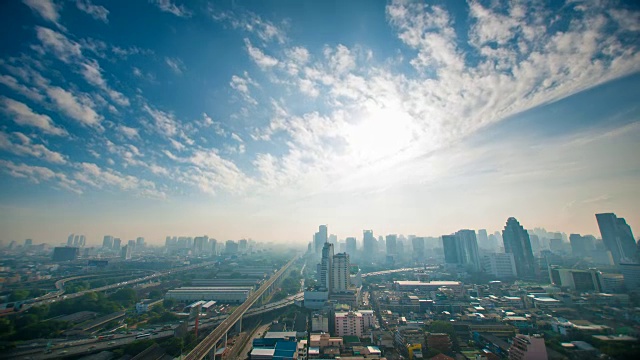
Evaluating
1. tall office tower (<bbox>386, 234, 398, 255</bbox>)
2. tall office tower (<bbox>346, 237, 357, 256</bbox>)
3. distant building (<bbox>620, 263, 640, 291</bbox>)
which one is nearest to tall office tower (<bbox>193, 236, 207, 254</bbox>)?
tall office tower (<bbox>346, 237, 357, 256</bbox>)

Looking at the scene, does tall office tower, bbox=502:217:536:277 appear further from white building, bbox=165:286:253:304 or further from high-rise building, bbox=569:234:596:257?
white building, bbox=165:286:253:304

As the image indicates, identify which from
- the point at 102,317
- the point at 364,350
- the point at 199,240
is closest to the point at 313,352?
the point at 364,350

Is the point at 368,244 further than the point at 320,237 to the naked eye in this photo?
No

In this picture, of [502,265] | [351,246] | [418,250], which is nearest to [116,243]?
[351,246]

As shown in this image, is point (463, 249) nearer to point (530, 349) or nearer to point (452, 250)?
point (452, 250)

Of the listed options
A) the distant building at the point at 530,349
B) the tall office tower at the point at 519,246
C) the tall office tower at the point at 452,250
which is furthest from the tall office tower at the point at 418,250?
the distant building at the point at 530,349

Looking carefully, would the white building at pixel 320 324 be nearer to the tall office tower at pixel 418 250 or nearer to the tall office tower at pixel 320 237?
the tall office tower at pixel 418 250
